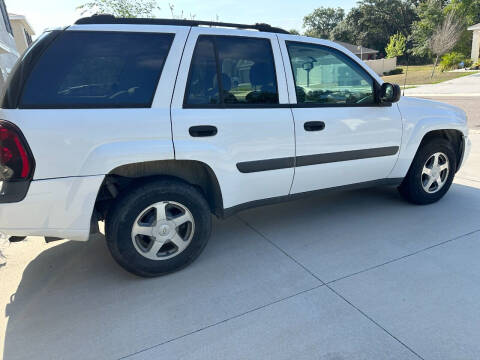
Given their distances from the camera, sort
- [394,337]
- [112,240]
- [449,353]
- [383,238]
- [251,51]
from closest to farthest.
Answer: [449,353] < [394,337] < [112,240] < [251,51] < [383,238]

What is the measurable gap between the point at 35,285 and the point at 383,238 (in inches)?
121

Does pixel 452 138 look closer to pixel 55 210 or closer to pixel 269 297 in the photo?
pixel 269 297

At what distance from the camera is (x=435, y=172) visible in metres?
3.99

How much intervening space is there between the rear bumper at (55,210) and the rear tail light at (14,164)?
0.16 feet

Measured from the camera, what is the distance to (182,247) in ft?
9.21

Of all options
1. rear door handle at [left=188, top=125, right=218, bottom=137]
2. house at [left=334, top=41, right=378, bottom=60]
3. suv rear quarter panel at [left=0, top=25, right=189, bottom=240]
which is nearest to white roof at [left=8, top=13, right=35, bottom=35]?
house at [left=334, top=41, right=378, bottom=60]

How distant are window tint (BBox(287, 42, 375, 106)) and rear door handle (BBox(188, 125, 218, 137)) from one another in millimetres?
873

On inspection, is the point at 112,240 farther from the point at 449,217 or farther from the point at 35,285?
the point at 449,217

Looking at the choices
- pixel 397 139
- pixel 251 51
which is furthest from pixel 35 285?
pixel 397 139

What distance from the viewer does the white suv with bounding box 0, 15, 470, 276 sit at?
2225mm

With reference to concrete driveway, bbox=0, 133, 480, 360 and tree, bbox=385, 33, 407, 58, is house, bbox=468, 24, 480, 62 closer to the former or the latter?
tree, bbox=385, 33, 407, 58

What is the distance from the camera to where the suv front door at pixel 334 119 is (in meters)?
3.04

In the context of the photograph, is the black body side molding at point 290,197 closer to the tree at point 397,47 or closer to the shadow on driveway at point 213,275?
the shadow on driveway at point 213,275

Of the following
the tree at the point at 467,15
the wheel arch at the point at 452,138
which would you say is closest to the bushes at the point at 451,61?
the tree at the point at 467,15
